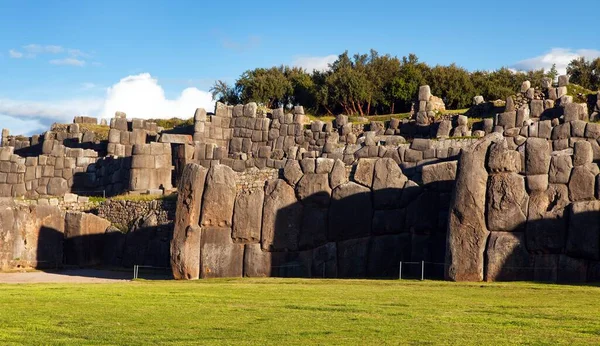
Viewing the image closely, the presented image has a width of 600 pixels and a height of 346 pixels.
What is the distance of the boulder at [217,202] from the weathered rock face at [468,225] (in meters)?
8.48

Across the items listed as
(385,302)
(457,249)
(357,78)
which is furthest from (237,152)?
(385,302)

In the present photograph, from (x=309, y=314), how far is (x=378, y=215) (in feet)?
42.1

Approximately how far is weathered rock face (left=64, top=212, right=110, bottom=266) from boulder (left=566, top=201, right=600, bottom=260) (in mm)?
21554

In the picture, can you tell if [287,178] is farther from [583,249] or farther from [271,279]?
[583,249]

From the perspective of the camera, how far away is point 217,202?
33.3 meters

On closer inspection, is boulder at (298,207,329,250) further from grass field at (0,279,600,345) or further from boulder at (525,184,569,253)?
boulder at (525,184,569,253)

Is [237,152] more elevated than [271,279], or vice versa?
[237,152]

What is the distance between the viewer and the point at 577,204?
27.4m

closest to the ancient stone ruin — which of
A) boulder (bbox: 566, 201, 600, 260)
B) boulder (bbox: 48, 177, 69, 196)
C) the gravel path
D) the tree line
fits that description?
boulder (bbox: 566, 201, 600, 260)

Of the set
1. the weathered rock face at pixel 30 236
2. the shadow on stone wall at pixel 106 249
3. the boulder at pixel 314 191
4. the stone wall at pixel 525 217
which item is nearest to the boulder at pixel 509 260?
the stone wall at pixel 525 217

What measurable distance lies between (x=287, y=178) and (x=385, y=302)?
12.7m

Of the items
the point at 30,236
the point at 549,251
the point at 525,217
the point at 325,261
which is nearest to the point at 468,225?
the point at 525,217

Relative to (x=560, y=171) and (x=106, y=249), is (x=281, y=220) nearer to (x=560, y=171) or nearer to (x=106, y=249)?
(x=560, y=171)

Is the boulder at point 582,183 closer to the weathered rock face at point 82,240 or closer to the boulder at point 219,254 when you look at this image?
the boulder at point 219,254
